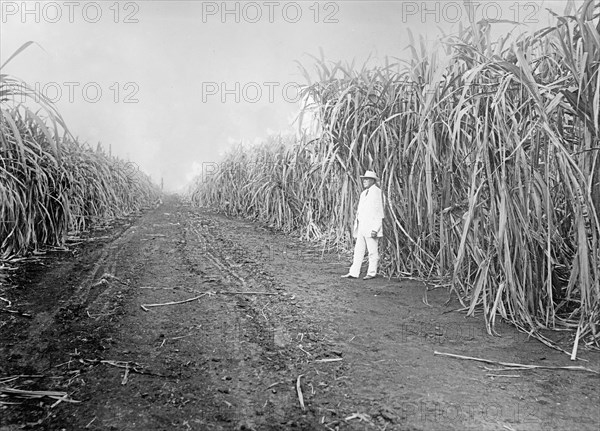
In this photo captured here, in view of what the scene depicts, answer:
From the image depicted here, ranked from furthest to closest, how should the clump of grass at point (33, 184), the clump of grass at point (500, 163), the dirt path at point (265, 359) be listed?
the clump of grass at point (33, 184) < the clump of grass at point (500, 163) < the dirt path at point (265, 359)

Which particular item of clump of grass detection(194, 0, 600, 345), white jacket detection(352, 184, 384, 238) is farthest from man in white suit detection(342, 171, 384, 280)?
clump of grass detection(194, 0, 600, 345)

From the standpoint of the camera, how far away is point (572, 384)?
1649 millimetres

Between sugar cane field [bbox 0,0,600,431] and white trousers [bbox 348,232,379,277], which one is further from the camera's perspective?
white trousers [bbox 348,232,379,277]

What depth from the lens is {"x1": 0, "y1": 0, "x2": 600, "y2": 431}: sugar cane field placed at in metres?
1.49

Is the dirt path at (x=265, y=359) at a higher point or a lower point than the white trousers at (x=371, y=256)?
lower

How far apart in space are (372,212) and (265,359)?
1.90 meters

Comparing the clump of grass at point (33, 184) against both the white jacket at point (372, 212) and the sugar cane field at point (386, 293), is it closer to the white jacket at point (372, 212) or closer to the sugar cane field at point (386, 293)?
the sugar cane field at point (386, 293)

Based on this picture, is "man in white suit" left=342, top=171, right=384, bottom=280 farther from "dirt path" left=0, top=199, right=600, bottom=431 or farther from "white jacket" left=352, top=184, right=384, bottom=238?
"dirt path" left=0, top=199, right=600, bottom=431

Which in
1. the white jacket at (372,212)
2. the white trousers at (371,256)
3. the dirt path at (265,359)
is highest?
the white jacket at (372,212)

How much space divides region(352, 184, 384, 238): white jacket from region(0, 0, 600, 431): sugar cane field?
0.35ft

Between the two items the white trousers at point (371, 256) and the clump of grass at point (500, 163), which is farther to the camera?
the white trousers at point (371, 256)

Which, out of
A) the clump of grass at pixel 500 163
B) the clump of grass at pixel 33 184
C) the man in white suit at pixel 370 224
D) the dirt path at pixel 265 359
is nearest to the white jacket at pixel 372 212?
the man in white suit at pixel 370 224

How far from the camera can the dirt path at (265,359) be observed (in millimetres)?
1396

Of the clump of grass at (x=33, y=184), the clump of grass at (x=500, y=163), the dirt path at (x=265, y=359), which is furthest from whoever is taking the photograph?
the clump of grass at (x=33, y=184)
